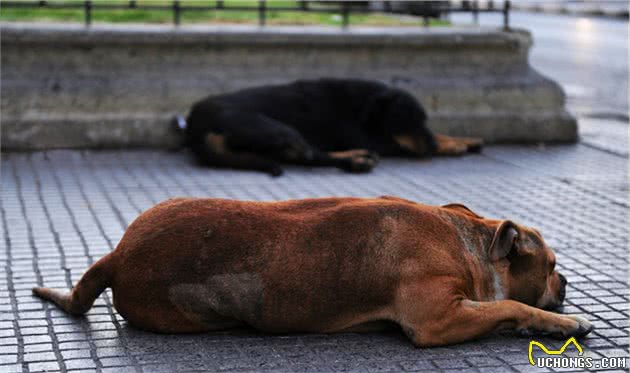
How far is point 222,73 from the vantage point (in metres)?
10.7

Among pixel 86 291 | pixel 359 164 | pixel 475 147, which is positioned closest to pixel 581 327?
pixel 86 291

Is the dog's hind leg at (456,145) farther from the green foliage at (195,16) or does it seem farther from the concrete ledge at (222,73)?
the green foliage at (195,16)

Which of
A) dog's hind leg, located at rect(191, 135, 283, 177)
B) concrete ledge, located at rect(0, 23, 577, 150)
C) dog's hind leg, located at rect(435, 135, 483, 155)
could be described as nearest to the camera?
dog's hind leg, located at rect(191, 135, 283, 177)

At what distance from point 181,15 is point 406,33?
2.93m

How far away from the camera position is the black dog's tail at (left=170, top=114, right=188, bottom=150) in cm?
1003

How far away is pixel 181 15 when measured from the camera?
1249 cm

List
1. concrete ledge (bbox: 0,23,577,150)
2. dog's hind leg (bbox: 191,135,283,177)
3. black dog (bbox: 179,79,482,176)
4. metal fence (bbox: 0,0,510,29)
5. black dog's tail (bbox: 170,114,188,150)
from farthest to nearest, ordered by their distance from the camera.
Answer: metal fence (bbox: 0,0,510,29)
concrete ledge (bbox: 0,23,577,150)
black dog's tail (bbox: 170,114,188,150)
black dog (bbox: 179,79,482,176)
dog's hind leg (bbox: 191,135,283,177)

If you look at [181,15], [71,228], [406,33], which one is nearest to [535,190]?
[406,33]

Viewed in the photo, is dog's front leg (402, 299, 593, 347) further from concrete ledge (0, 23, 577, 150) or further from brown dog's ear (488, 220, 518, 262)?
concrete ledge (0, 23, 577, 150)

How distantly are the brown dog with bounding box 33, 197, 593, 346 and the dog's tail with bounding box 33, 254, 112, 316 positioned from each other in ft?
0.04

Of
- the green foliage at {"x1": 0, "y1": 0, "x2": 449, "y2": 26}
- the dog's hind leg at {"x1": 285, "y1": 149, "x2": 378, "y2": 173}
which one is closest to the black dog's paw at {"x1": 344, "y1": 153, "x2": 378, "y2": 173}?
the dog's hind leg at {"x1": 285, "y1": 149, "x2": 378, "y2": 173}
